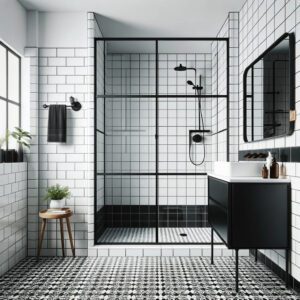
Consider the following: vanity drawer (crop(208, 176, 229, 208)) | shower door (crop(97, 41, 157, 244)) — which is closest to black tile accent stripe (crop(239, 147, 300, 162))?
vanity drawer (crop(208, 176, 229, 208))

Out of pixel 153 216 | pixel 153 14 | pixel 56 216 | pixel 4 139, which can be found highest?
pixel 153 14

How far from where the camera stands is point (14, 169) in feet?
10.0

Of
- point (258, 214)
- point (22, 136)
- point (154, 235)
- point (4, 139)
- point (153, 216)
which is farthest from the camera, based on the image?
point (153, 216)

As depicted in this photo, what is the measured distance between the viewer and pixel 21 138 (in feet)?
11.1

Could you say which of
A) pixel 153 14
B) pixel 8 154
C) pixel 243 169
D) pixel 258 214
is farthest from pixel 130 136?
pixel 258 214

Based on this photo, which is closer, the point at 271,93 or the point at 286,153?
the point at 286,153

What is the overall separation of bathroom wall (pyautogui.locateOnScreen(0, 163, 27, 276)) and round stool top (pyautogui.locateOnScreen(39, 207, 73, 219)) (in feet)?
0.84

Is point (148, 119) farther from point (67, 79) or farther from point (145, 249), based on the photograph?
point (145, 249)

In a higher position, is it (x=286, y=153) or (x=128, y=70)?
(x=128, y=70)

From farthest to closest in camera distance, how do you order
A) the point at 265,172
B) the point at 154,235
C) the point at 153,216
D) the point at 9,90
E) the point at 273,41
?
the point at 153,216 < the point at 154,235 < the point at 9,90 < the point at 273,41 < the point at 265,172

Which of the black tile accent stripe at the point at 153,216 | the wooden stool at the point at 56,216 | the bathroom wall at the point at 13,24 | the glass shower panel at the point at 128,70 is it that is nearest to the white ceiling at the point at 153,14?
the bathroom wall at the point at 13,24

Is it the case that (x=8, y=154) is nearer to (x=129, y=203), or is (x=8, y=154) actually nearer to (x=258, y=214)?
(x=129, y=203)

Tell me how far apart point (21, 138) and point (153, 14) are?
79.5 inches

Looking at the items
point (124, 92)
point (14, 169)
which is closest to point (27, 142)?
point (14, 169)
